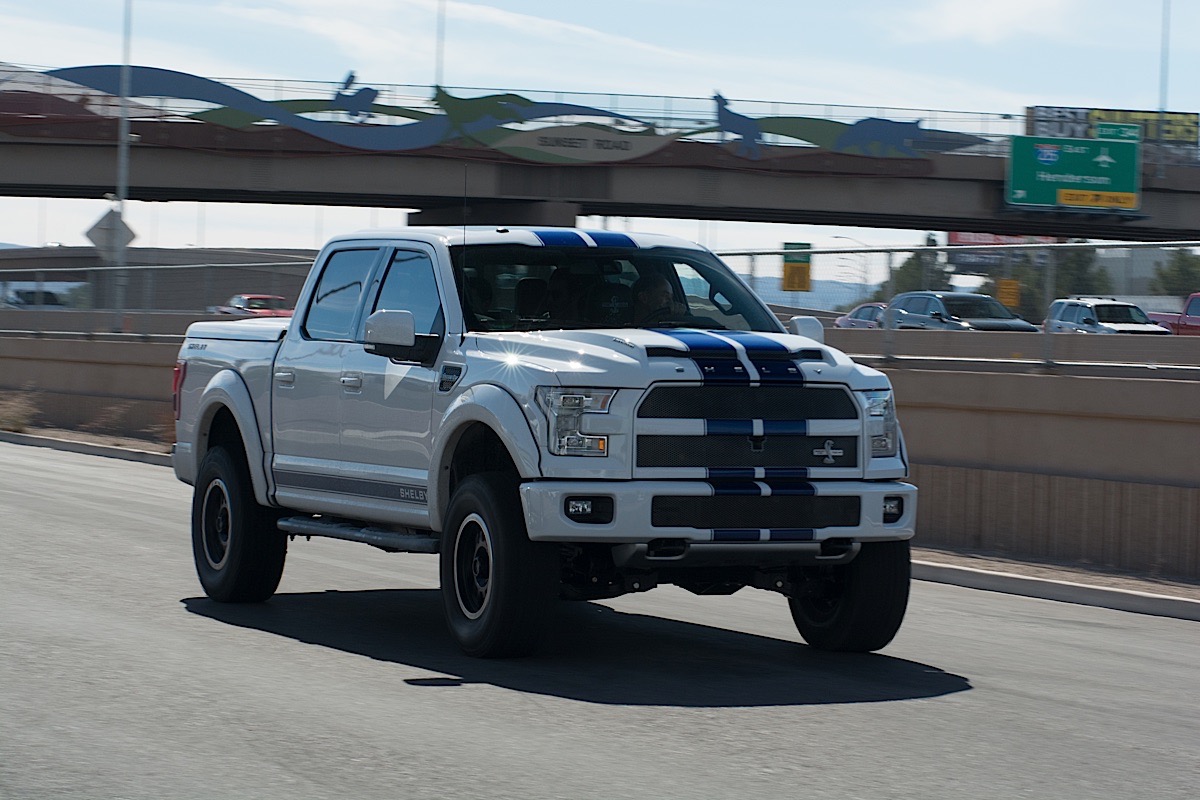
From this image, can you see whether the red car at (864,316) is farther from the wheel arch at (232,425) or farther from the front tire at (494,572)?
the front tire at (494,572)

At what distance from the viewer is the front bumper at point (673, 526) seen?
7.70m

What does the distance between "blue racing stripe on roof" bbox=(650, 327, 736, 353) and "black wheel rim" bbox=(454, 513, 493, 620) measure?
125 cm

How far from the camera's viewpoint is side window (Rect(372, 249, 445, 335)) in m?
9.07

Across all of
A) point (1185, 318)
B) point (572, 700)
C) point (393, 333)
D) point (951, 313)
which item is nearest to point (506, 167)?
point (951, 313)

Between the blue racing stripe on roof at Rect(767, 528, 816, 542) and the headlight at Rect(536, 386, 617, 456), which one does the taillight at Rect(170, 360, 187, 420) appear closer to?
the headlight at Rect(536, 386, 617, 456)

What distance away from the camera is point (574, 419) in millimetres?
7832

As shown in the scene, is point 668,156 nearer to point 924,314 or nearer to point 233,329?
point 924,314

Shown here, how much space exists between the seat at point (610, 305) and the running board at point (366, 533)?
138cm

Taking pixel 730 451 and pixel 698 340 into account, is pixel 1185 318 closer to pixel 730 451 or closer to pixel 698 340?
pixel 698 340

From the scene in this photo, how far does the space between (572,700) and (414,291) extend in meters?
2.82

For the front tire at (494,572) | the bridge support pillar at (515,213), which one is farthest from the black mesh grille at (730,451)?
the bridge support pillar at (515,213)

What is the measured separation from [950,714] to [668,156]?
2373 inches

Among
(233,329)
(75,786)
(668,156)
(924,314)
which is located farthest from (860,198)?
(75,786)

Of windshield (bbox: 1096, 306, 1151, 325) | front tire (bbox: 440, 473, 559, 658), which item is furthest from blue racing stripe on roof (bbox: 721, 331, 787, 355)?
windshield (bbox: 1096, 306, 1151, 325)
